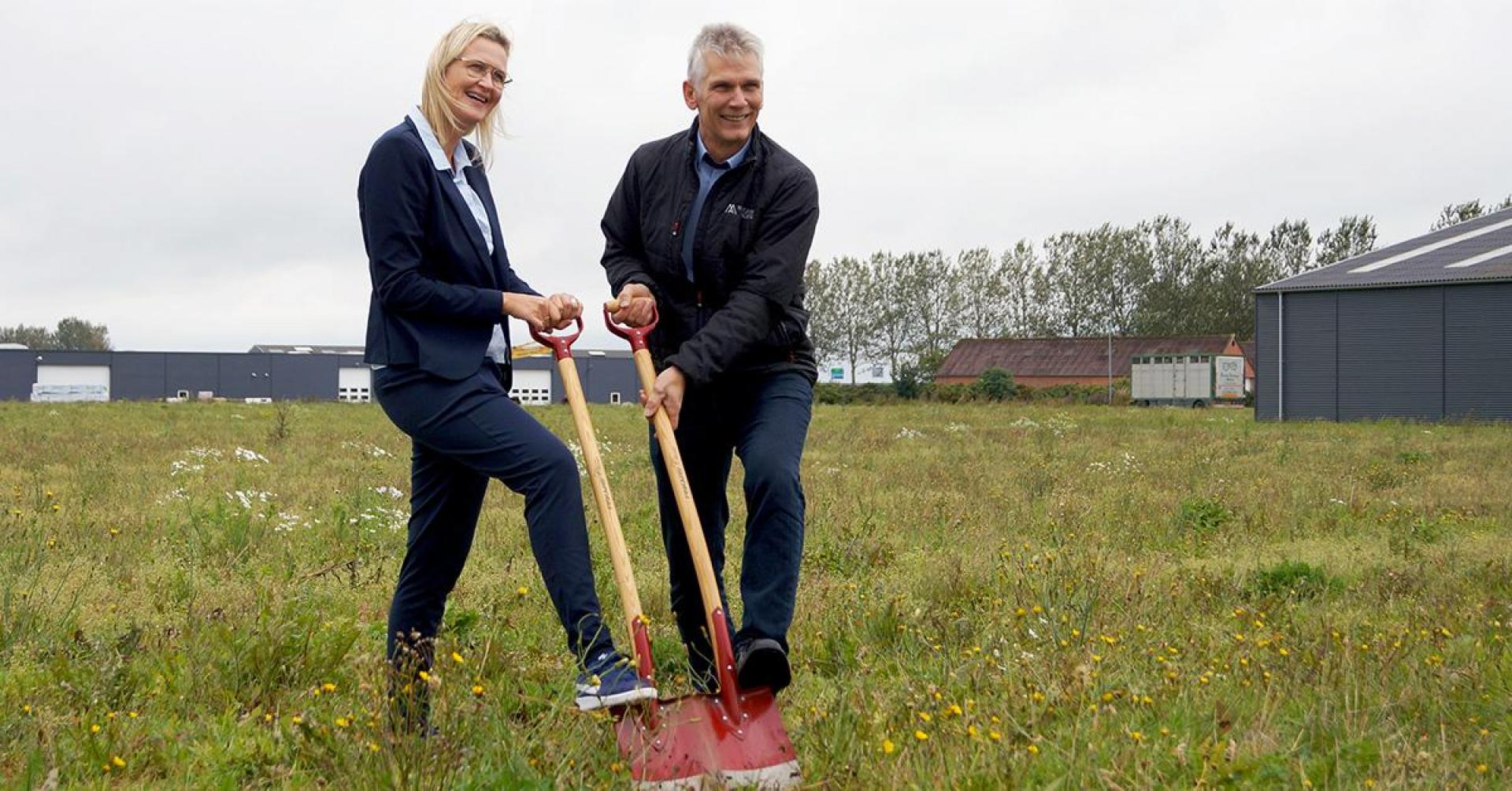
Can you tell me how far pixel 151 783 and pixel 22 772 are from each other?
0.31 meters

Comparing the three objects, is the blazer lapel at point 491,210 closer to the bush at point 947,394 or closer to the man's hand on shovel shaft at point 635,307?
the man's hand on shovel shaft at point 635,307

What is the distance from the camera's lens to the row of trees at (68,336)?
350 ft

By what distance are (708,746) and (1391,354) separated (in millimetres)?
36433

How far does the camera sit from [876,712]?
3.88 meters

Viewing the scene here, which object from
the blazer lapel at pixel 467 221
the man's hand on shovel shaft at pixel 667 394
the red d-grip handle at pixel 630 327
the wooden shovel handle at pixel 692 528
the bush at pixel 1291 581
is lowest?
the bush at pixel 1291 581

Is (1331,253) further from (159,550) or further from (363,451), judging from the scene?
(159,550)

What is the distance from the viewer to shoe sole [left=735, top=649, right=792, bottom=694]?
12.1 ft

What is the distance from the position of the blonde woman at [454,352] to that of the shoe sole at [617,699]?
20 mm

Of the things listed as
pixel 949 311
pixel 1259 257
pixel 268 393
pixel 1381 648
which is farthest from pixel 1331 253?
pixel 1381 648

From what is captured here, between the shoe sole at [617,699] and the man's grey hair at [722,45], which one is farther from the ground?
the man's grey hair at [722,45]

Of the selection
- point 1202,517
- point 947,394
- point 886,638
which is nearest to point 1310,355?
point 947,394

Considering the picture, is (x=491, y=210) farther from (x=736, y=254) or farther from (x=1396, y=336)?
(x=1396, y=336)

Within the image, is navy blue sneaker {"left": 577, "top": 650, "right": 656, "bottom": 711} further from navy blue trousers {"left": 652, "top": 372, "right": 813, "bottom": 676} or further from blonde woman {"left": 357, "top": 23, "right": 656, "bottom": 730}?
navy blue trousers {"left": 652, "top": 372, "right": 813, "bottom": 676}

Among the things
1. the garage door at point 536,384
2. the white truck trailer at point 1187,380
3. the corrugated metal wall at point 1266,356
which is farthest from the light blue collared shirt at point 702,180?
the garage door at point 536,384
